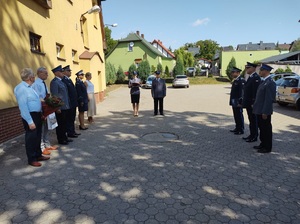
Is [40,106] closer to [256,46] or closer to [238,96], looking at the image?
[238,96]

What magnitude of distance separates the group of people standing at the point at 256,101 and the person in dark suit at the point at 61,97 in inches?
180

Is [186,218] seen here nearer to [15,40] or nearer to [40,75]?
[40,75]

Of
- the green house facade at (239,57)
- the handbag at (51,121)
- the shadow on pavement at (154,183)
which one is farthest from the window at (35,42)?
the green house facade at (239,57)

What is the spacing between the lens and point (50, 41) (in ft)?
27.7

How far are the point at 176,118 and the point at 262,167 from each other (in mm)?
4990

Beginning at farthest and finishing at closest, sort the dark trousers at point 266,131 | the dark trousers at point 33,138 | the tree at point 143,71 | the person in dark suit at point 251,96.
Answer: the tree at point 143,71, the person in dark suit at point 251,96, the dark trousers at point 266,131, the dark trousers at point 33,138

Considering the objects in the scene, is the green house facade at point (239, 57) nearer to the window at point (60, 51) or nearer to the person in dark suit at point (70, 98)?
the window at point (60, 51)

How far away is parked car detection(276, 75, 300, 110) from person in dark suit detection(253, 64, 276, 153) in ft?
22.1

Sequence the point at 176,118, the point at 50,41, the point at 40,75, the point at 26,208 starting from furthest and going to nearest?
the point at 176,118
the point at 50,41
the point at 40,75
the point at 26,208

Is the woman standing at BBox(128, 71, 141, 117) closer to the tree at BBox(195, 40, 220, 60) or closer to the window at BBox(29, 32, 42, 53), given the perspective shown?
the window at BBox(29, 32, 42, 53)

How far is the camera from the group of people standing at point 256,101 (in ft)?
16.3

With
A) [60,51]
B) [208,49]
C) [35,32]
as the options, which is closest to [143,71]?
[60,51]

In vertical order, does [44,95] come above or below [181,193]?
above

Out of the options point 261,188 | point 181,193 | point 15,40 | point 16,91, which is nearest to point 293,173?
point 261,188
